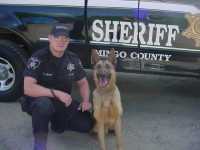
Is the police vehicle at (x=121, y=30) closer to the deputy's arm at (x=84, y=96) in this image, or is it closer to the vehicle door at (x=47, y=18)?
the vehicle door at (x=47, y=18)

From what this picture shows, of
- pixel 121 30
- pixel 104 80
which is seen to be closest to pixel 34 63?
pixel 104 80

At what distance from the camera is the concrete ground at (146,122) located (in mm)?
5035

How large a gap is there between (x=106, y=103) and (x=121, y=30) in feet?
3.35

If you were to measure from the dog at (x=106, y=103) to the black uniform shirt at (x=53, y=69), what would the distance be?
21cm

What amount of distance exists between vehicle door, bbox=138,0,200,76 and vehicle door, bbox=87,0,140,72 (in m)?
0.09

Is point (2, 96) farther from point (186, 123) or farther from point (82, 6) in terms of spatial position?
point (186, 123)

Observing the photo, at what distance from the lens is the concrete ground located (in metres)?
5.04

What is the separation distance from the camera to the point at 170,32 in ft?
17.9

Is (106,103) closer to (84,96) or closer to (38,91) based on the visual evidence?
(84,96)

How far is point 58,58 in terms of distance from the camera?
4.71 m

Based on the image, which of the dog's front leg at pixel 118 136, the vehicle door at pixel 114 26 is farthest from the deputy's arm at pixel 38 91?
the vehicle door at pixel 114 26

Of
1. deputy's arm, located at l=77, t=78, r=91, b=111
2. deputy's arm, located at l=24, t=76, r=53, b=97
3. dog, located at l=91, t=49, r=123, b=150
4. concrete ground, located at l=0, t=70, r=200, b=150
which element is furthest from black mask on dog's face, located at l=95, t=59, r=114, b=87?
concrete ground, located at l=0, t=70, r=200, b=150

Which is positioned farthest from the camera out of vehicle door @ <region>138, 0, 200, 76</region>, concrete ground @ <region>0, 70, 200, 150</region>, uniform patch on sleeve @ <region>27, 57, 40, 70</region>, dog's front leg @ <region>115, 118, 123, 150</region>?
vehicle door @ <region>138, 0, 200, 76</region>

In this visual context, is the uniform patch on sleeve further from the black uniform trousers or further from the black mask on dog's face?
the black mask on dog's face
